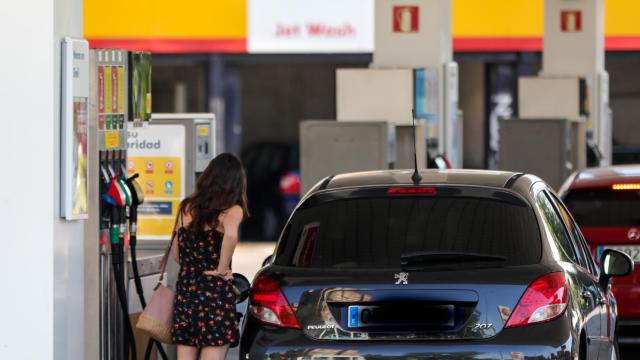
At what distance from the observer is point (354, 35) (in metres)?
22.4

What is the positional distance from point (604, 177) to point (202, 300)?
416 cm

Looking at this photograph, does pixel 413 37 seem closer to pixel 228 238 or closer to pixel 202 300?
pixel 228 238

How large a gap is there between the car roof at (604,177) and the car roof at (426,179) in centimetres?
352

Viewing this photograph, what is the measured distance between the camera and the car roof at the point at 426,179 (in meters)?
7.19

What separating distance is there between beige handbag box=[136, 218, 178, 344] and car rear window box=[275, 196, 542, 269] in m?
1.13

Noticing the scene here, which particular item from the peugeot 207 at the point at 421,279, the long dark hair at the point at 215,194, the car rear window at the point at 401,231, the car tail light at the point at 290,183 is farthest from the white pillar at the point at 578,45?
the car rear window at the point at 401,231

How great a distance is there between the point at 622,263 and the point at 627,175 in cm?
310

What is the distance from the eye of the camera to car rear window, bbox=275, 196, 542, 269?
683cm

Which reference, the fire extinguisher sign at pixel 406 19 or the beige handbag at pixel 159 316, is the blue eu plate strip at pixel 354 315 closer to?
the beige handbag at pixel 159 316

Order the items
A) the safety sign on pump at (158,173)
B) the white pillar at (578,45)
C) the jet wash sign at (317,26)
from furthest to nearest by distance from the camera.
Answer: the jet wash sign at (317,26) → the white pillar at (578,45) → the safety sign on pump at (158,173)

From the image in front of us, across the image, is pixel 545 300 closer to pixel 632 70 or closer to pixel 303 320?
pixel 303 320

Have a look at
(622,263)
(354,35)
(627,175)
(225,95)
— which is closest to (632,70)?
(354,35)
